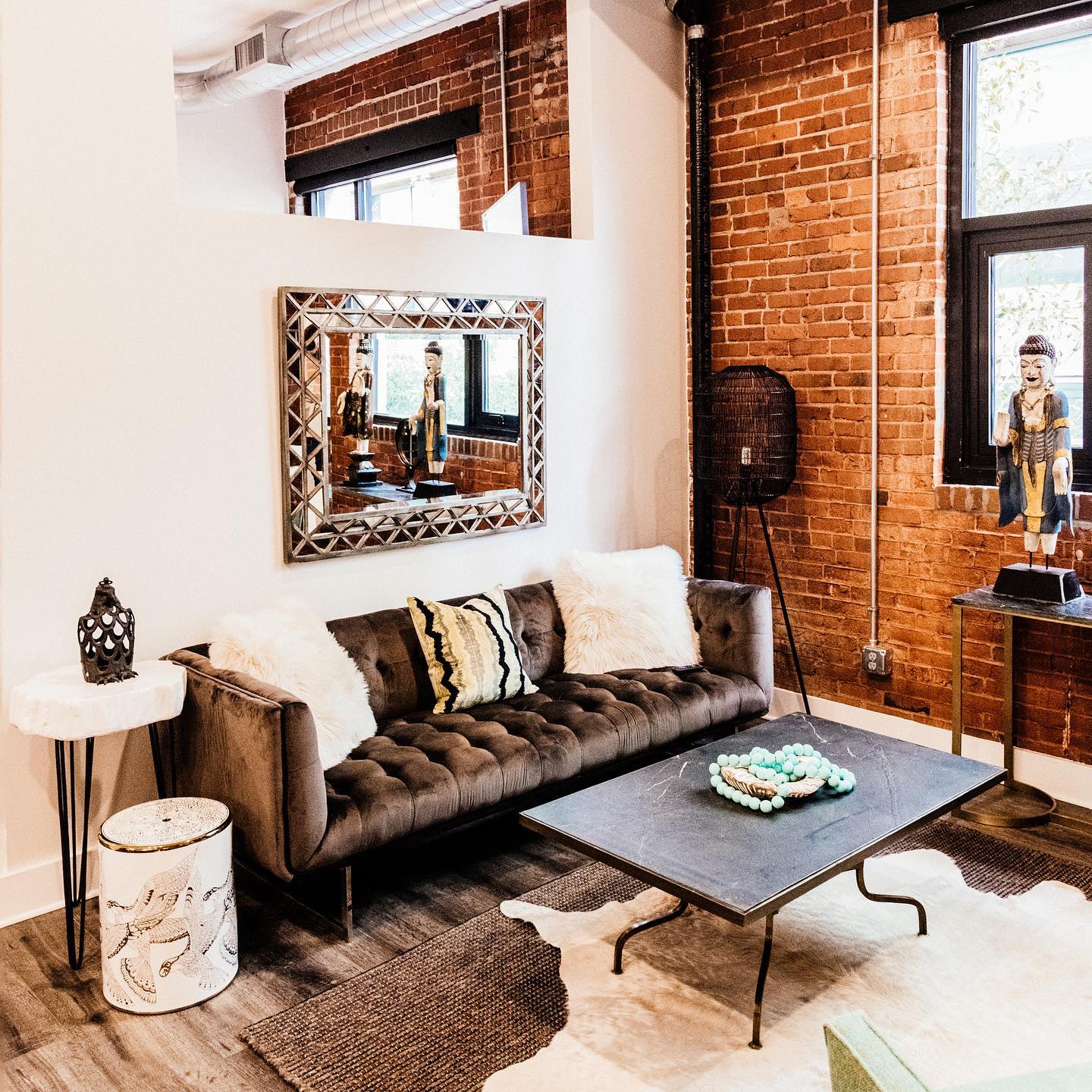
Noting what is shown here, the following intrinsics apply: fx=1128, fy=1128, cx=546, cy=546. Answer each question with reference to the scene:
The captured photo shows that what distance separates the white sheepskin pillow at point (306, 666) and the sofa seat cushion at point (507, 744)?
0.08 m

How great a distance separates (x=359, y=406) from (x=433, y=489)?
496 millimetres

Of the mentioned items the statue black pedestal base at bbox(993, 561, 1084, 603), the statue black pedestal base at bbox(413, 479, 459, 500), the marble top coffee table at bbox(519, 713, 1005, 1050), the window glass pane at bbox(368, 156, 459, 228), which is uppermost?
the window glass pane at bbox(368, 156, 459, 228)

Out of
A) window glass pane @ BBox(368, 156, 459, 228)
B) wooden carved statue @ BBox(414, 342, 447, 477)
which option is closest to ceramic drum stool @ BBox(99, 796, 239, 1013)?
wooden carved statue @ BBox(414, 342, 447, 477)

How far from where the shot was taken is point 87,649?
3.19 metres

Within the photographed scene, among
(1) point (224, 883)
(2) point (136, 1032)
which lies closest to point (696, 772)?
(1) point (224, 883)

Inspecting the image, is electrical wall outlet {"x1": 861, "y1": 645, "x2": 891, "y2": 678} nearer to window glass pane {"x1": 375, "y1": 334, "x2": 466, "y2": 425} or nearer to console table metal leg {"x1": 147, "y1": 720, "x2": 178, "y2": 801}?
window glass pane {"x1": 375, "y1": 334, "x2": 466, "y2": 425}

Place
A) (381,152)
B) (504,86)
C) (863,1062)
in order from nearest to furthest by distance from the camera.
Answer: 1. (863,1062)
2. (504,86)
3. (381,152)

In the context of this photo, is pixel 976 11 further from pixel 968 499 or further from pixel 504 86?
pixel 504 86

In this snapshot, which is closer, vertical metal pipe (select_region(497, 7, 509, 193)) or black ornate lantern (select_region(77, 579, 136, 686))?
black ornate lantern (select_region(77, 579, 136, 686))

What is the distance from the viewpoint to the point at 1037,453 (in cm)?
395

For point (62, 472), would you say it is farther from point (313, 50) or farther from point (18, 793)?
point (313, 50)

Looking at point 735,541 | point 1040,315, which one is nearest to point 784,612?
point 735,541

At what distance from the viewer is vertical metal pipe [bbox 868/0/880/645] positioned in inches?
179

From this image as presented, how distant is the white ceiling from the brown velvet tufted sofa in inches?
138
